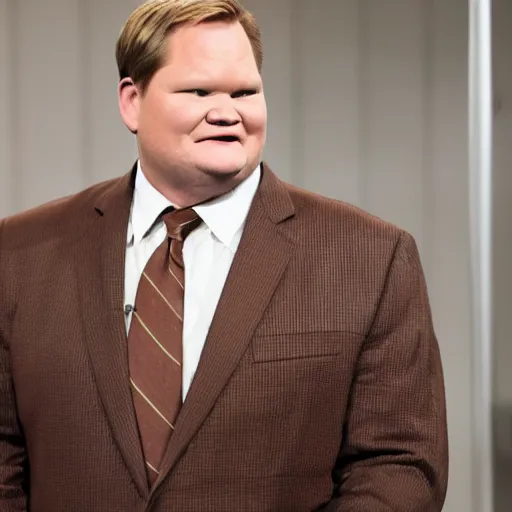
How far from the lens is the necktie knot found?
1.54m

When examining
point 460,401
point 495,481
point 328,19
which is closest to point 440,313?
point 460,401

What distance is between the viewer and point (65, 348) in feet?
4.93

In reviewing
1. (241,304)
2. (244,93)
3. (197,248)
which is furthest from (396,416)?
(244,93)

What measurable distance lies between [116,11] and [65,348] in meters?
1.09

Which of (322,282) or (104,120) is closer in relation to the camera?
(322,282)

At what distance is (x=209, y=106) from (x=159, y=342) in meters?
0.34

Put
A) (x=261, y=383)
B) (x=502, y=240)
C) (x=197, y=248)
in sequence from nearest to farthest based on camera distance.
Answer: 1. (x=261, y=383)
2. (x=197, y=248)
3. (x=502, y=240)

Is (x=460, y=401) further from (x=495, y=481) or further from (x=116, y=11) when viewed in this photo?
(x=116, y=11)

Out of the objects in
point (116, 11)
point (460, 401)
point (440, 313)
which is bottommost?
point (460, 401)

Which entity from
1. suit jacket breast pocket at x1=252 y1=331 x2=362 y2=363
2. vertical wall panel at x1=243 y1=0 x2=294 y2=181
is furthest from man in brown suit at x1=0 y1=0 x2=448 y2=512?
vertical wall panel at x1=243 y1=0 x2=294 y2=181

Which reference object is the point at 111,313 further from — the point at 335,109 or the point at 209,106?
the point at 335,109

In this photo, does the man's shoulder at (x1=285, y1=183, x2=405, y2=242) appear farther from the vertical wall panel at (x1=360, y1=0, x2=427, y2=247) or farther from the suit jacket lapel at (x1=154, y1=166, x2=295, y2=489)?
the vertical wall panel at (x1=360, y1=0, x2=427, y2=247)

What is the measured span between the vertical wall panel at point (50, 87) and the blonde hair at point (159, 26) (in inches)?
32.1

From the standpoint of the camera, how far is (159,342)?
1.48 m
